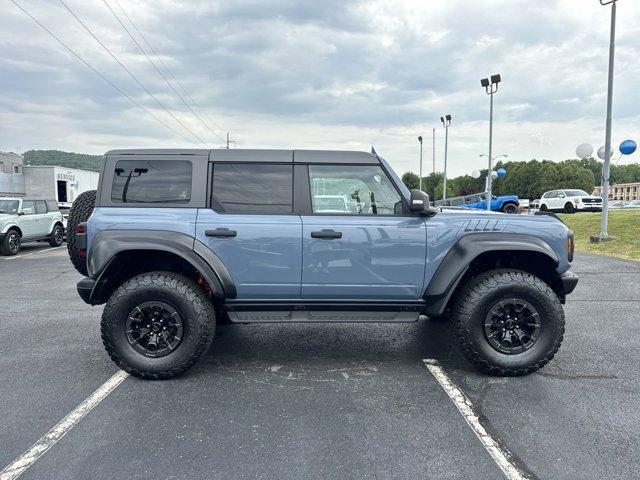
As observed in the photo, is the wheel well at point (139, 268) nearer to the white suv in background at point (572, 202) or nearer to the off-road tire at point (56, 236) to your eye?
the off-road tire at point (56, 236)

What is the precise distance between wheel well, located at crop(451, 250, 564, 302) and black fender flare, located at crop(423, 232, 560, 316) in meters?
0.14

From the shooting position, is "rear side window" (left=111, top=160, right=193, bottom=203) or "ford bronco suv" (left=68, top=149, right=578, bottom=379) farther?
"rear side window" (left=111, top=160, right=193, bottom=203)

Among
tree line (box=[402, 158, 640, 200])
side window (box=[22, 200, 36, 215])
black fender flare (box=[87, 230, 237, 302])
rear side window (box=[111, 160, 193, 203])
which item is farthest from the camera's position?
tree line (box=[402, 158, 640, 200])

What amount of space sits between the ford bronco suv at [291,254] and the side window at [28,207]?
36.7ft

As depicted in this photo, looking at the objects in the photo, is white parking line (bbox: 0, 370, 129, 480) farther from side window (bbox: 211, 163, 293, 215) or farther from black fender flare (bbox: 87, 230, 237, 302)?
side window (bbox: 211, 163, 293, 215)

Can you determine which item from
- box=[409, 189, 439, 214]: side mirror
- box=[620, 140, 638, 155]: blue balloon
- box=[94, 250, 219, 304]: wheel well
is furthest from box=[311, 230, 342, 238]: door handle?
box=[620, 140, 638, 155]: blue balloon

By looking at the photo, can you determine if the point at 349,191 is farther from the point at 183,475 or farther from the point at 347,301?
the point at 183,475

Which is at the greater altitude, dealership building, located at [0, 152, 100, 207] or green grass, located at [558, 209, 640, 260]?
dealership building, located at [0, 152, 100, 207]

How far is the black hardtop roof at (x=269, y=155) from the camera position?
12.3ft

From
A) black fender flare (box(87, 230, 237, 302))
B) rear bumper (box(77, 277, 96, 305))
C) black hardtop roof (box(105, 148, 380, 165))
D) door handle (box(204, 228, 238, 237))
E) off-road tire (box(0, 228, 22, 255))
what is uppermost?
black hardtop roof (box(105, 148, 380, 165))

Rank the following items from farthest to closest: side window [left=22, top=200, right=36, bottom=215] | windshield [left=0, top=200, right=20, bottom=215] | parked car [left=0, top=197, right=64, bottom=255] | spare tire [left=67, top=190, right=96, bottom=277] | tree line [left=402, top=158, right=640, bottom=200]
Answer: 1. tree line [left=402, top=158, right=640, bottom=200]
2. side window [left=22, top=200, right=36, bottom=215]
3. windshield [left=0, top=200, right=20, bottom=215]
4. parked car [left=0, top=197, right=64, bottom=255]
5. spare tire [left=67, top=190, right=96, bottom=277]

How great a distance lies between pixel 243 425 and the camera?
9.44 ft

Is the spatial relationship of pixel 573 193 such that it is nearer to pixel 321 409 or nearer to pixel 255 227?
pixel 255 227

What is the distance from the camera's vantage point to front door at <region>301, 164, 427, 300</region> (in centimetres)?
357
